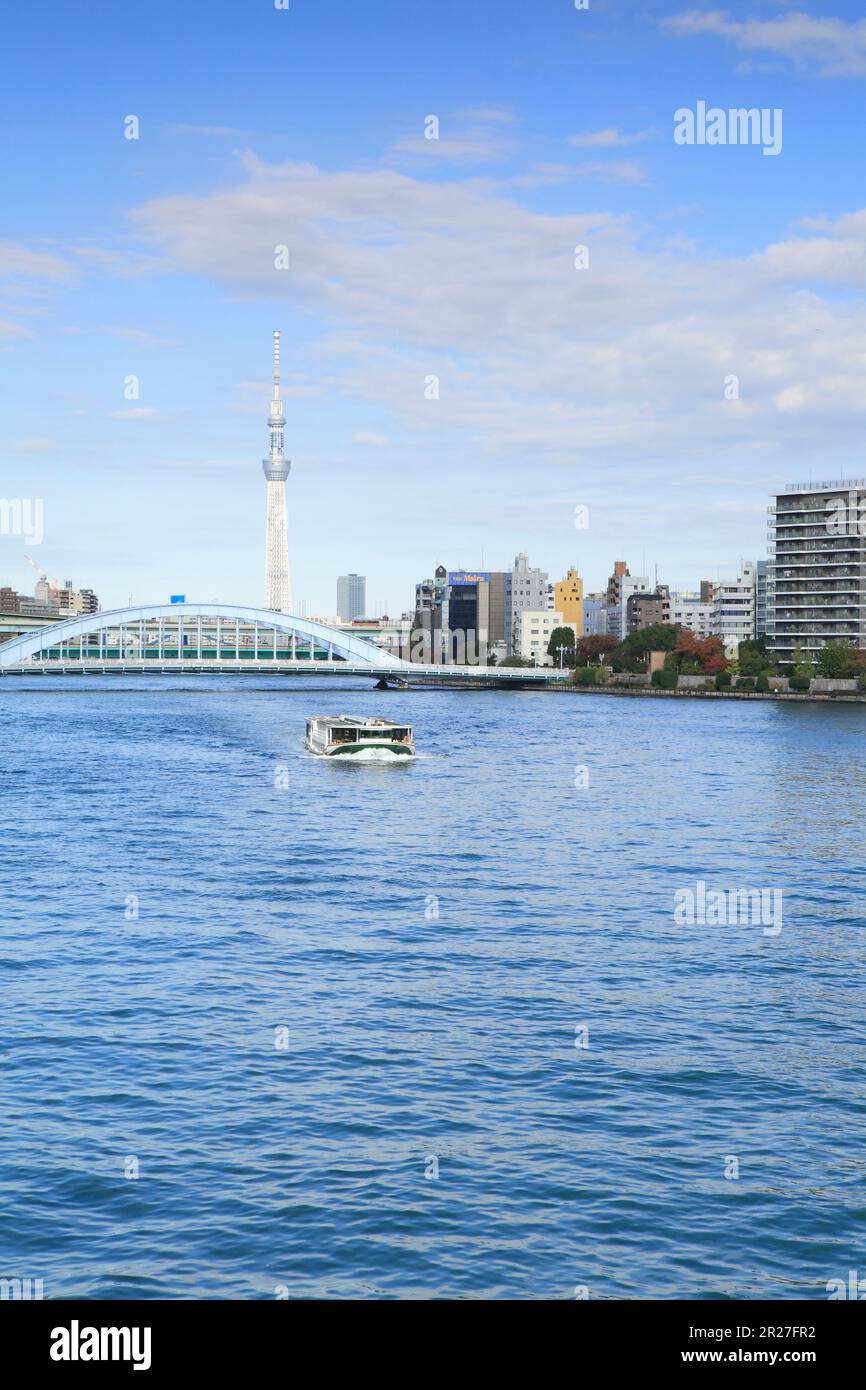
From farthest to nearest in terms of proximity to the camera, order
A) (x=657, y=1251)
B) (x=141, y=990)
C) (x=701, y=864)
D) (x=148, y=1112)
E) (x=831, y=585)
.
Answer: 1. (x=831, y=585)
2. (x=701, y=864)
3. (x=141, y=990)
4. (x=148, y=1112)
5. (x=657, y=1251)

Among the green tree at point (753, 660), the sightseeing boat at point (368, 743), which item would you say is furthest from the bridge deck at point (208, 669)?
the sightseeing boat at point (368, 743)

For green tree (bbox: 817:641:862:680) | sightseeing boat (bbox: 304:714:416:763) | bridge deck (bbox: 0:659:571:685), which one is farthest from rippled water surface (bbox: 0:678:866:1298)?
bridge deck (bbox: 0:659:571:685)

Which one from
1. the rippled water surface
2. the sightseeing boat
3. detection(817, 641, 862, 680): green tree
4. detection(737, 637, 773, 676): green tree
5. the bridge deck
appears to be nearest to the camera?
the rippled water surface

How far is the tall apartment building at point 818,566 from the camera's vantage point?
565ft

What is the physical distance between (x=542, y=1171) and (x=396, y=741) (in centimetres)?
6324

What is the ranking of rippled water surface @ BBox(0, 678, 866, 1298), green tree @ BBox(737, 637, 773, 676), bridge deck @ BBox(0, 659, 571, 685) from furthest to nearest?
green tree @ BBox(737, 637, 773, 676)
bridge deck @ BBox(0, 659, 571, 685)
rippled water surface @ BBox(0, 678, 866, 1298)

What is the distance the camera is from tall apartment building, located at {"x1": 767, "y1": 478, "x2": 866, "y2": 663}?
172125 mm

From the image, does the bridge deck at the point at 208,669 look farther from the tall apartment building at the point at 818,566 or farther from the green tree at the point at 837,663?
the green tree at the point at 837,663

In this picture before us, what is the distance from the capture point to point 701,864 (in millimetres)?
41594

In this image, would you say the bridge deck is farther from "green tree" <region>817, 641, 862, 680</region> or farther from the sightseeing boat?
the sightseeing boat

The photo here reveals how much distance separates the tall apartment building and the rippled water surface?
422 feet

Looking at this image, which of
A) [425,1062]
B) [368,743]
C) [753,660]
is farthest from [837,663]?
[425,1062]
